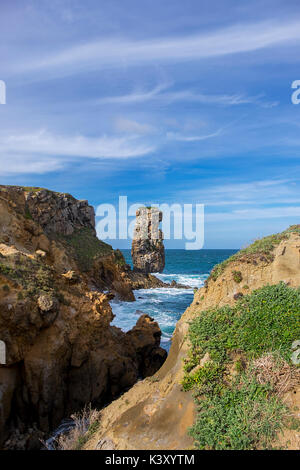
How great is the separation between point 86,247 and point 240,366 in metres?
36.8

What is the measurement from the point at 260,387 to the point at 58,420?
1075cm

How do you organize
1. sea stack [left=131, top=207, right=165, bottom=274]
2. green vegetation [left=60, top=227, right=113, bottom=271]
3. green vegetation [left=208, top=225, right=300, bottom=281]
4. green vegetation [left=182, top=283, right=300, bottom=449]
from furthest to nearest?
sea stack [left=131, top=207, right=165, bottom=274]
green vegetation [left=60, top=227, right=113, bottom=271]
green vegetation [left=208, top=225, right=300, bottom=281]
green vegetation [left=182, top=283, right=300, bottom=449]

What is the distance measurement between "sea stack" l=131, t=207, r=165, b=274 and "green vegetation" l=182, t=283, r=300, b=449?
64.9 meters

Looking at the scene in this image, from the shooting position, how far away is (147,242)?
7719cm

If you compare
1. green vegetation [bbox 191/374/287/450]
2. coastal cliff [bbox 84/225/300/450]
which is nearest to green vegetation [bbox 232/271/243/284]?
coastal cliff [bbox 84/225/300/450]

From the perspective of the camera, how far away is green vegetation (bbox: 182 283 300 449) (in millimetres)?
7699

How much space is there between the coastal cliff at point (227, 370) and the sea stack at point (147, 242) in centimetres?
6314

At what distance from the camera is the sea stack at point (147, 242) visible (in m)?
76.9

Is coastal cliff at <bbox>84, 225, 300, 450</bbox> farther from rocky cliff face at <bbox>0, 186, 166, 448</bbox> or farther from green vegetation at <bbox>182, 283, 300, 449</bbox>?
rocky cliff face at <bbox>0, 186, 166, 448</bbox>

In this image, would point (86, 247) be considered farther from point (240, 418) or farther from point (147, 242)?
point (240, 418)

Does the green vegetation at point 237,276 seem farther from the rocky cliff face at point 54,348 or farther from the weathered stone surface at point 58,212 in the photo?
the weathered stone surface at point 58,212

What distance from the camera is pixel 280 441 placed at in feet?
24.1
